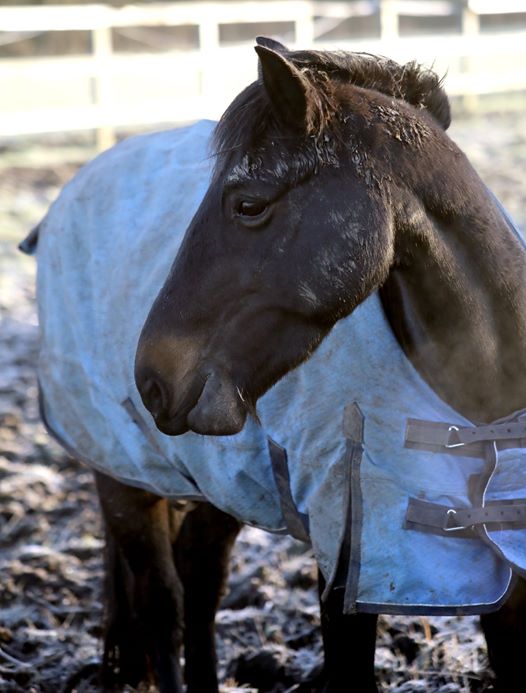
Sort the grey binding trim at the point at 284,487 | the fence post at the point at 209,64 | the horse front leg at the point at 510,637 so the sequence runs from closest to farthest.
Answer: the horse front leg at the point at 510,637
the grey binding trim at the point at 284,487
the fence post at the point at 209,64

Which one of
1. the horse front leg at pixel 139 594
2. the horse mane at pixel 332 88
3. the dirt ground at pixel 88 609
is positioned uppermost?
the horse mane at pixel 332 88

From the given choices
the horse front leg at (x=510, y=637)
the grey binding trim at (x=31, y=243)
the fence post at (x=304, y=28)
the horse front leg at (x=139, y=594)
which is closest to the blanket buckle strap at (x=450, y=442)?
the horse front leg at (x=510, y=637)

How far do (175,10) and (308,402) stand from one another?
9.81m

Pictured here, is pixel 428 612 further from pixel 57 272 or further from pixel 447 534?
pixel 57 272

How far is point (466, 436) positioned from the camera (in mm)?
1929

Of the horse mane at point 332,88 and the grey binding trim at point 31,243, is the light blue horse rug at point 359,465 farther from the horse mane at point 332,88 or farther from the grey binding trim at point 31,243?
the grey binding trim at point 31,243

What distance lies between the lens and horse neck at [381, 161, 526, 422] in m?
1.86

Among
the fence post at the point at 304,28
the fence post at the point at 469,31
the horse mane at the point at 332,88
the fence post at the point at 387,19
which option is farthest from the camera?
the fence post at the point at 469,31

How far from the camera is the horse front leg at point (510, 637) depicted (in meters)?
2.03

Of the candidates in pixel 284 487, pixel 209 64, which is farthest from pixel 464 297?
pixel 209 64

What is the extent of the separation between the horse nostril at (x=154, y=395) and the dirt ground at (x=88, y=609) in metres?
1.28

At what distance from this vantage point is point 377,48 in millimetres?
12094

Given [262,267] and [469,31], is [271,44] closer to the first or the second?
[262,267]

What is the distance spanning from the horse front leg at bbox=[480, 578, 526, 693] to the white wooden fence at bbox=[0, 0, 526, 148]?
24.2 ft
